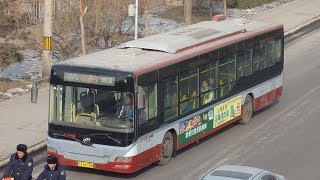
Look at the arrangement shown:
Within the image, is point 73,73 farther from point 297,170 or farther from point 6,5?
point 6,5

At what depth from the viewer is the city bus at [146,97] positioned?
1900cm

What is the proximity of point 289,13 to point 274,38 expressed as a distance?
852 inches

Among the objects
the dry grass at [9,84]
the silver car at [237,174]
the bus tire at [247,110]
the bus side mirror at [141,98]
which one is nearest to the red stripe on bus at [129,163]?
the bus side mirror at [141,98]

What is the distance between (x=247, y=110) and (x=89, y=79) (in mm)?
7227

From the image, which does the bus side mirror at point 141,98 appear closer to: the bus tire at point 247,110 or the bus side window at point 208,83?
the bus side window at point 208,83

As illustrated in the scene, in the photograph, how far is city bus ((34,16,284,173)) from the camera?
19.0m

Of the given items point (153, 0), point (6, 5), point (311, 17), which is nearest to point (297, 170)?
point (6, 5)

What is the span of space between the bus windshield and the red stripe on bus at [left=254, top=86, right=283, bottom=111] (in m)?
7.44

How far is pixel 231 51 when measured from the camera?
2370 centimetres

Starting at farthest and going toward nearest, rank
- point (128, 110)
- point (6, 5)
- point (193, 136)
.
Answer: point (6, 5) < point (193, 136) < point (128, 110)

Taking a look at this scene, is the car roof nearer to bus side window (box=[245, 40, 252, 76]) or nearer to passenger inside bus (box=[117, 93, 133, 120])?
passenger inside bus (box=[117, 93, 133, 120])

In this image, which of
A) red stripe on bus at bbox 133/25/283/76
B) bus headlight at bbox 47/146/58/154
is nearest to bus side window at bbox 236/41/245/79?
red stripe on bus at bbox 133/25/283/76

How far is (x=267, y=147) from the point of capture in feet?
74.4

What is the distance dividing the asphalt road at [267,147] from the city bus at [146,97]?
413mm
